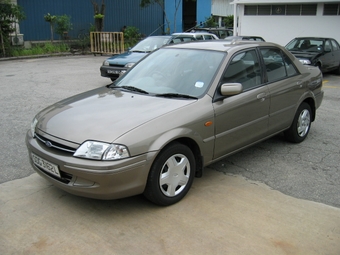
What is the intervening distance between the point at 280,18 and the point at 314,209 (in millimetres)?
16583

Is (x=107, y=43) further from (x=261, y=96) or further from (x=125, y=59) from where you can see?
(x=261, y=96)

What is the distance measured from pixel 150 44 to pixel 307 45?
18.7 ft

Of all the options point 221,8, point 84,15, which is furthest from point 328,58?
point 221,8

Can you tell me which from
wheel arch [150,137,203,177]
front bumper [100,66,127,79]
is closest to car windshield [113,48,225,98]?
wheel arch [150,137,203,177]

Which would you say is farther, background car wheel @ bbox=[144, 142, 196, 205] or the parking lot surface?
background car wheel @ bbox=[144, 142, 196, 205]

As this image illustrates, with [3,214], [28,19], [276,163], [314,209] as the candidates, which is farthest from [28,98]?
[28,19]

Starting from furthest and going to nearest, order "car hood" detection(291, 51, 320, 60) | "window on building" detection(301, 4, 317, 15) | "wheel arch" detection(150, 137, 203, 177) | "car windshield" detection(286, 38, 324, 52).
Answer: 1. "window on building" detection(301, 4, 317, 15)
2. "car windshield" detection(286, 38, 324, 52)
3. "car hood" detection(291, 51, 320, 60)
4. "wheel arch" detection(150, 137, 203, 177)

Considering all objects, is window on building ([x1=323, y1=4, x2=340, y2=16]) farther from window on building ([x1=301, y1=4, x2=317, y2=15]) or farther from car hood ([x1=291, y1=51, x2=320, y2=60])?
car hood ([x1=291, y1=51, x2=320, y2=60])

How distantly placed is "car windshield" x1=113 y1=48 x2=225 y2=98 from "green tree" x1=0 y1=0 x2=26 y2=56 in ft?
50.2

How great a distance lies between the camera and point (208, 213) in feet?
12.3

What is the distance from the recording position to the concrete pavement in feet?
10.5

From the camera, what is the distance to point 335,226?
3564mm

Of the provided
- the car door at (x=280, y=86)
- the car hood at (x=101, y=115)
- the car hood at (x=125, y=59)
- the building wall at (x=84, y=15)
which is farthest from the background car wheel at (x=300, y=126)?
the building wall at (x=84, y=15)

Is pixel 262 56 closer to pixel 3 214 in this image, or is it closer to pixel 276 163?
pixel 276 163
